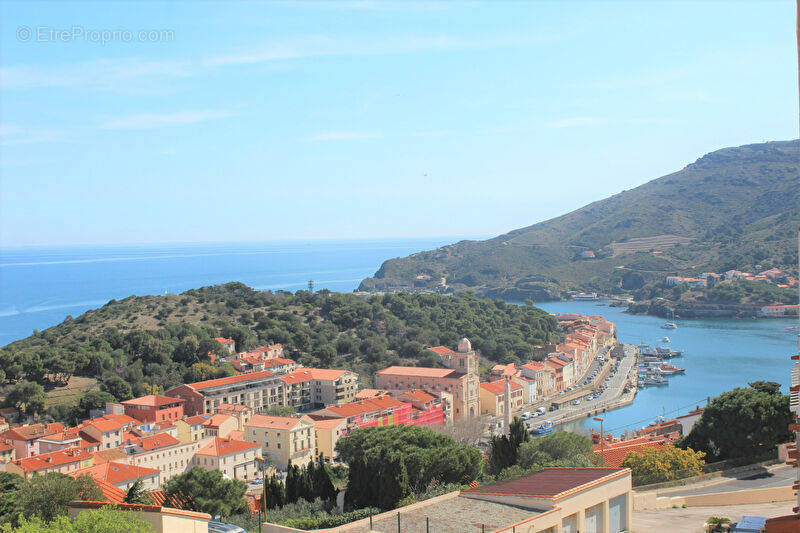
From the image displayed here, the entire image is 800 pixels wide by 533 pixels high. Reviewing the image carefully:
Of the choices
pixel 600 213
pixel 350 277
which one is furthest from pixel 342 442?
pixel 600 213

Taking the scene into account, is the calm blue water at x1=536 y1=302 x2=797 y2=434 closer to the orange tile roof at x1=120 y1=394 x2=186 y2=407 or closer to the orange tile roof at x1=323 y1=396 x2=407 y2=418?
the orange tile roof at x1=323 y1=396 x2=407 y2=418

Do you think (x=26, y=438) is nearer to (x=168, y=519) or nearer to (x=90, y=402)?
(x=90, y=402)

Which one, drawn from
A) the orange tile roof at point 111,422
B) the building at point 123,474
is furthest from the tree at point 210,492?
the orange tile roof at point 111,422

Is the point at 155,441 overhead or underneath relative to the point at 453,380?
overhead

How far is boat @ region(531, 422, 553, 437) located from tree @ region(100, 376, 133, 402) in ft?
43.7

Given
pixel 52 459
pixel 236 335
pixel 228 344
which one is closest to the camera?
pixel 52 459

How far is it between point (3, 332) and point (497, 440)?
4959 cm

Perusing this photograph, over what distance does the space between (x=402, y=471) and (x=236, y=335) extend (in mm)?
22894

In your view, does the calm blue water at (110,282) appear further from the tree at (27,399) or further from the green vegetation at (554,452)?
the green vegetation at (554,452)

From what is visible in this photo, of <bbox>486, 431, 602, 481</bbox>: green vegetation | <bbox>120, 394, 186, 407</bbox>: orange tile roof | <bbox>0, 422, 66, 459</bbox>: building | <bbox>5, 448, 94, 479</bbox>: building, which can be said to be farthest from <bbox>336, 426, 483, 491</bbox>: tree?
<bbox>120, 394, 186, 407</bbox>: orange tile roof

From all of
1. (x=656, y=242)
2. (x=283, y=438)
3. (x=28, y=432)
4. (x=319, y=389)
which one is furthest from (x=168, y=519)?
(x=656, y=242)

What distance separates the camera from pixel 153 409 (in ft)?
69.4

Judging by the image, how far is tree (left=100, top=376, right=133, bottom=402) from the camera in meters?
23.3

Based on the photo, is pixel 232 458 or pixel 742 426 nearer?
pixel 742 426
